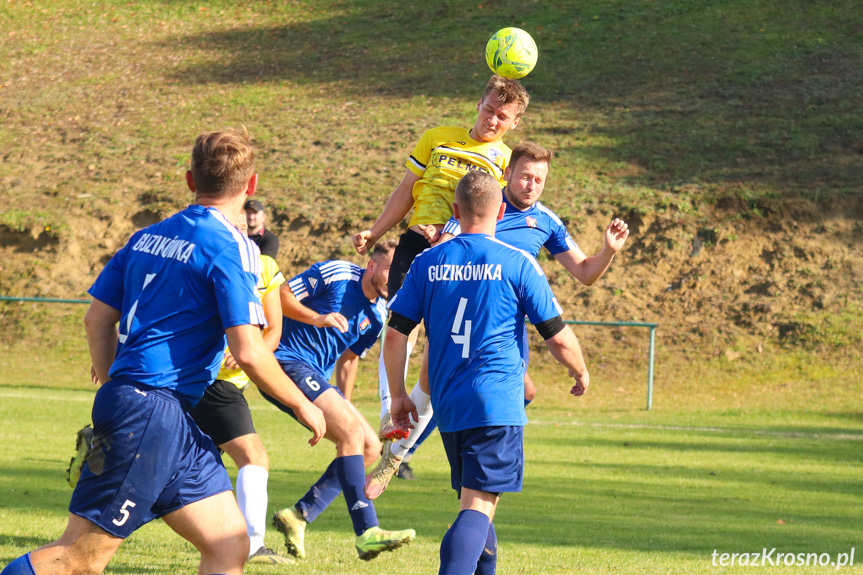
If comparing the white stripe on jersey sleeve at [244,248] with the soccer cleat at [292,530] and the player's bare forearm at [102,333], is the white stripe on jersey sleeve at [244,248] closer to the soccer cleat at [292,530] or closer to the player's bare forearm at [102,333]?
the player's bare forearm at [102,333]

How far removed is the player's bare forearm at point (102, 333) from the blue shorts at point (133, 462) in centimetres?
31

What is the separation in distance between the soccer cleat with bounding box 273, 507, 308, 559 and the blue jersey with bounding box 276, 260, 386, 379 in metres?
1.14

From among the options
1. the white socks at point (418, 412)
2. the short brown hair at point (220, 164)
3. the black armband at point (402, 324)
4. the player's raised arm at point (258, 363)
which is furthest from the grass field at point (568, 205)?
the short brown hair at point (220, 164)

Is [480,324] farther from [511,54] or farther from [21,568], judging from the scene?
[511,54]

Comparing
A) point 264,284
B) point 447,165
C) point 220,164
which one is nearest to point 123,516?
point 220,164

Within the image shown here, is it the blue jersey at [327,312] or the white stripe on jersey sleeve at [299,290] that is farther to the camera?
the white stripe on jersey sleeve at [299,290]

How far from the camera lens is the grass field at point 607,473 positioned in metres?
6.28

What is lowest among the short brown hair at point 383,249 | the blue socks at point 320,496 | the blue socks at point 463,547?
the blue socks at point 320,496

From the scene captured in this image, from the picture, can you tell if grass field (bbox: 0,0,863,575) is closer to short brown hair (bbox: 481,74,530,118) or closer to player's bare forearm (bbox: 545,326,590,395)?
player's bare forearm (bbox: 545,326,590,395)

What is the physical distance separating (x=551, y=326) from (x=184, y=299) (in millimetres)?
1822

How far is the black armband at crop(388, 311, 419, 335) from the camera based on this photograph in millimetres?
4824

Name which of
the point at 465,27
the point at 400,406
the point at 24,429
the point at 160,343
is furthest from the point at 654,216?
the point at 160,343

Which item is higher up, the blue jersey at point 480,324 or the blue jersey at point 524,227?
the blue jersey at point 524,227

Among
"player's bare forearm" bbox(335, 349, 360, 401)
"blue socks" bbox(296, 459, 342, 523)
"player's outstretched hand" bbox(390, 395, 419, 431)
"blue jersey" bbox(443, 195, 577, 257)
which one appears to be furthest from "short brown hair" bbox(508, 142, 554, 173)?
"player's bare forearm" bbox(335, 349, 360, 401)
